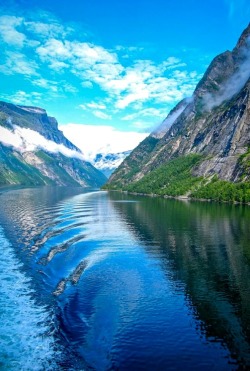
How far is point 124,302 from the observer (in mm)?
44562

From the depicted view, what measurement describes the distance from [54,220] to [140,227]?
30.6m

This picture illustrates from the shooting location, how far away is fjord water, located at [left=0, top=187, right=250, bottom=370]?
3219 cm

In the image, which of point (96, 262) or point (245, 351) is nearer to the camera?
point (245, 351)

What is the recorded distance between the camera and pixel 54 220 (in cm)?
11681

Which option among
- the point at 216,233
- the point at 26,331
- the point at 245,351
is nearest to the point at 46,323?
the point at 26,331

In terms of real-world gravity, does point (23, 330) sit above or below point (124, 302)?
below

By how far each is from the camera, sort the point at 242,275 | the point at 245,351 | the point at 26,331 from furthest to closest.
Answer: the point at 242,275 < the point at 26,331 < the point at 245,351

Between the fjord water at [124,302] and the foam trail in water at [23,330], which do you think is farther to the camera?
the fjord water at [124,302]

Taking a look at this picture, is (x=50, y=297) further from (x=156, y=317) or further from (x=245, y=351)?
(x=245, y=351)

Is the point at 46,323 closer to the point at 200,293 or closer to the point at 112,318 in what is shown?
the point at 112,318

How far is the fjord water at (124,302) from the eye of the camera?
106 ft

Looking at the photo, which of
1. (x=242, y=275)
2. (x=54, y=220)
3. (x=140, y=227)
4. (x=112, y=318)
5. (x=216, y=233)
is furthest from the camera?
(x=54, y=220)

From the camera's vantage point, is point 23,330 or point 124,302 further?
point 124,302

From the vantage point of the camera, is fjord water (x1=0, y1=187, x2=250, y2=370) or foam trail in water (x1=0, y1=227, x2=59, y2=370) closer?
foam trail in water (x1=0, y1=227, x2=59, y2=370)
